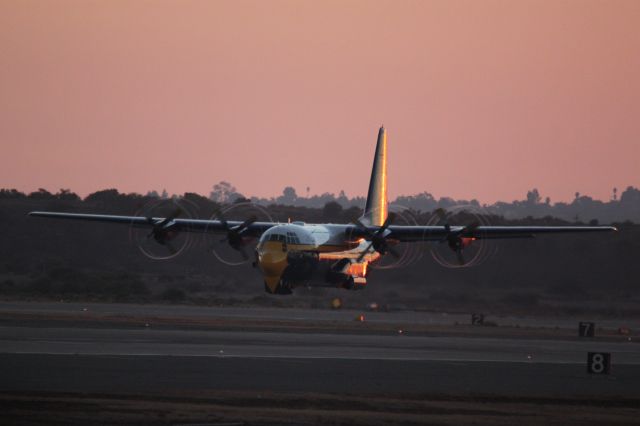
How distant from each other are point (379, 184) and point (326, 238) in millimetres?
7246

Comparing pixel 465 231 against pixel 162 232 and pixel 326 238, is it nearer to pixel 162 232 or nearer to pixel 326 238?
pixel 326 238

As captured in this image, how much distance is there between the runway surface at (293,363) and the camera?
25422 mm

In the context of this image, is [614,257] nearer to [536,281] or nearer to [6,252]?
[536,281]

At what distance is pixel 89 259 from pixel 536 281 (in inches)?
1470

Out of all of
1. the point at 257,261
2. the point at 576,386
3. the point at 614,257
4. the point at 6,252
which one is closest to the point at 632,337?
the point at 257,261

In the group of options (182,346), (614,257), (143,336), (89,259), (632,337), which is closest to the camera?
(182,346)

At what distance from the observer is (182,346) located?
3422cm

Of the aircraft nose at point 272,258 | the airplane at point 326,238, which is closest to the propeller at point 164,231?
the airplane at point 326,238

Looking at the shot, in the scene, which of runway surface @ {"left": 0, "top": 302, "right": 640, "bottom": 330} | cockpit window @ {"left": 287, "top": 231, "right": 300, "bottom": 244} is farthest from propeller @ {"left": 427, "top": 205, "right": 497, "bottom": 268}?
cockpit window @ {"left": 287, "top": 231, "right": 300, "bottom": 244}

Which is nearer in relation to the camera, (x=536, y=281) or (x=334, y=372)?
(x=334, y=372)

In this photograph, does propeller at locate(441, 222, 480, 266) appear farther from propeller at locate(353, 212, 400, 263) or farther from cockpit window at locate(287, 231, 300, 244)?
cockpit window at locate(287, 231, 300, 244)

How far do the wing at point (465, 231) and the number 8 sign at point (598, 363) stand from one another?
1837cm

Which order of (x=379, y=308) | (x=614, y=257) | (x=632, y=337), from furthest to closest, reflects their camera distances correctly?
(x=614, y=257)
(x=379, y=308)
(x=632, y=337)

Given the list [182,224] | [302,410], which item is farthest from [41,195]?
[302,410]
